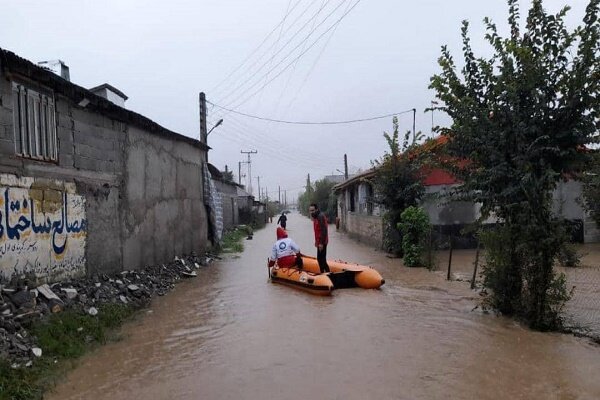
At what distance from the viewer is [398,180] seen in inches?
Result: 680

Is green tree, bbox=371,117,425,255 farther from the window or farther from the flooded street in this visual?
the window

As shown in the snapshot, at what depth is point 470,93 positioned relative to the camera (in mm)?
8547

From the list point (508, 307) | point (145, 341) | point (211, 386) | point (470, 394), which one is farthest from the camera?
point (508, 307)

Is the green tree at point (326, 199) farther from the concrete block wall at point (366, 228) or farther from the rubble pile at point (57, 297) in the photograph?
the rubble pile at point (57, 297)

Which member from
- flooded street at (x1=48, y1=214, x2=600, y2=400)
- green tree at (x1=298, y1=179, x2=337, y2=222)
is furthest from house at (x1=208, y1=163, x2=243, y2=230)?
flooded street at (x1=48, y1=214, x2=600, y2=400)

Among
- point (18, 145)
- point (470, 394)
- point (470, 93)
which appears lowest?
point (470, 394)

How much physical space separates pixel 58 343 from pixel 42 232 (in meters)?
2.23

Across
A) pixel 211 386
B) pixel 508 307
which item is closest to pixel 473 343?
pixel 508 307

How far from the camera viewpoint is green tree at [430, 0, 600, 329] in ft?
24.1

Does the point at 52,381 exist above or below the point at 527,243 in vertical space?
below

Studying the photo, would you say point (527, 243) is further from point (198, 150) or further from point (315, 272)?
point (198, 150)

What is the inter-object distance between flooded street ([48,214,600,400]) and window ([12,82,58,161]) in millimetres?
3255

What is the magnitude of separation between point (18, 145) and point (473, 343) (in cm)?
726

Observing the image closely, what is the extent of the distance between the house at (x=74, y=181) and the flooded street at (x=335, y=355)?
70.7 inches
